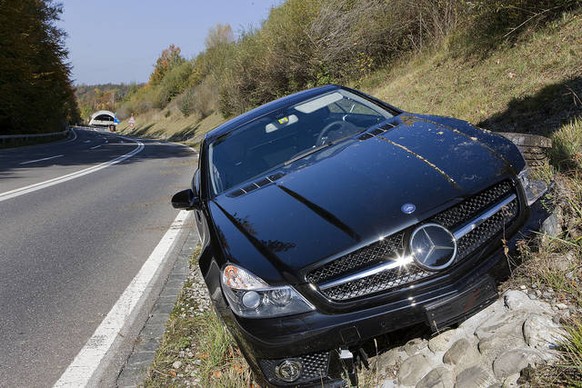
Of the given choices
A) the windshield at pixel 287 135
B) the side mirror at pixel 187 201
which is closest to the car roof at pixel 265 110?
the windshield at pixel 287 135

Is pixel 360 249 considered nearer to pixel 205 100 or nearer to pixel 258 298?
pixel 258 298

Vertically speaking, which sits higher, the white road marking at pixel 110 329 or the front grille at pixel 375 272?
the front grille at pixel 375 272

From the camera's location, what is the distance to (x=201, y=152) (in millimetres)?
4207

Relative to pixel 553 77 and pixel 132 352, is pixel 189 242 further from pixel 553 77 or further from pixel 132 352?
pixel 553 77

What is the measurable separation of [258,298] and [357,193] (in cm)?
75

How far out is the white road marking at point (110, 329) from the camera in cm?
301

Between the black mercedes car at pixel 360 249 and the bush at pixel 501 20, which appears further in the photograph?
the bush at pixel 501 20

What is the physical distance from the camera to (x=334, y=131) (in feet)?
12.8

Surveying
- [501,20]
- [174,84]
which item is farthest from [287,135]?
[174,84]

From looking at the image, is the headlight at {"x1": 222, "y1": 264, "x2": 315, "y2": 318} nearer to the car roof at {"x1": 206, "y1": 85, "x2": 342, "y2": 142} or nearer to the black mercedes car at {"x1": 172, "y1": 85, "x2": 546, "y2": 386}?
the black mercedes car at {"x1": 172, "y1": 85, "x2": 546, "y2": 386}

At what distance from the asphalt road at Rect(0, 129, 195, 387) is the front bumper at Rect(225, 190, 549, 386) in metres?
1.56

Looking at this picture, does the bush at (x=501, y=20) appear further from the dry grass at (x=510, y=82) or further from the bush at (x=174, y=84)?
the bush at (x=174, y=84)

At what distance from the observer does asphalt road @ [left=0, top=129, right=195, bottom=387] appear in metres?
3.39

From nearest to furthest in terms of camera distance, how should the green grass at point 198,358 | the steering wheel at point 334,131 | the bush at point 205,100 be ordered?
1. the green grass at point 198,358
2. the steering wheel at point 334,131
3. the bush at point 205,100
